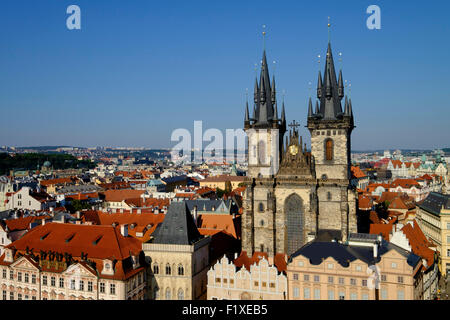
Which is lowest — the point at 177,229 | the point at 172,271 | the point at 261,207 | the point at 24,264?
the point at 172,271

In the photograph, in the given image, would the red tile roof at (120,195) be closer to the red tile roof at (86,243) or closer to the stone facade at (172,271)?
the red tile roof at (86,243)

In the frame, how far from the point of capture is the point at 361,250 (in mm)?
50062

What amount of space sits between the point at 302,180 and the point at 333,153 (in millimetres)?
5932

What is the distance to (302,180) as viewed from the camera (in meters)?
62.9

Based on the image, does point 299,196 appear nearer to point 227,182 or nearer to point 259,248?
point 259,248

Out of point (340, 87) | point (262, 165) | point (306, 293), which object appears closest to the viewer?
point (306, 293)

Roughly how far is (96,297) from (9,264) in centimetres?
1289

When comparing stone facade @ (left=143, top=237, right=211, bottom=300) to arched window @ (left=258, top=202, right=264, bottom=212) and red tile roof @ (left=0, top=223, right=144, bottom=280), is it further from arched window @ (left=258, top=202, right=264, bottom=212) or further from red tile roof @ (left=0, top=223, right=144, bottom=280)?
arched window @ (left=258, top=202, right=264, bottom=212)

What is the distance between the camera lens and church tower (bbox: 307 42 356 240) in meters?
60.9

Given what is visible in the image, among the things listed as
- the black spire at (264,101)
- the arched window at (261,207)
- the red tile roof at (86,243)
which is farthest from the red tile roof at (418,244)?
the red tile roof at (86,243)

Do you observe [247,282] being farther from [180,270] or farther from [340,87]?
[340,87]

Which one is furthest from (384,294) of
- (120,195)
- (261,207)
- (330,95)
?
(120,195)

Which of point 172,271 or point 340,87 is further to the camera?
point 340,87
